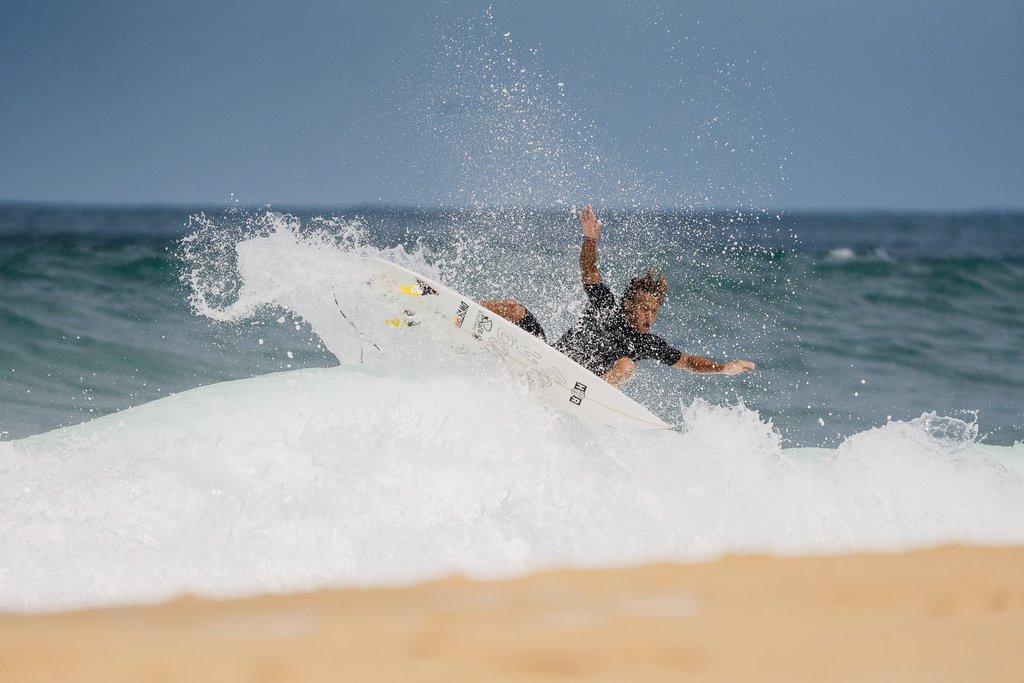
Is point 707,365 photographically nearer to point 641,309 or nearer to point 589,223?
point 641,309

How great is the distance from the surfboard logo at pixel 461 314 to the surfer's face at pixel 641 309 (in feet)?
3.03

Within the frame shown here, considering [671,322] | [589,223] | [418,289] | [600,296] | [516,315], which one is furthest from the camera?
[671,322]

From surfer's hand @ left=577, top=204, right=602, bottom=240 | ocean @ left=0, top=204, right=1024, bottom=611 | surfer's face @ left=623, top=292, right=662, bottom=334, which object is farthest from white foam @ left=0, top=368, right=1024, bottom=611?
surfer's hand @ left=577, top=204, right=602, bottom=240

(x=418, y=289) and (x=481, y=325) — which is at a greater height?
(x=418, y=289)

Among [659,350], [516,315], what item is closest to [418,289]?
[516,315]

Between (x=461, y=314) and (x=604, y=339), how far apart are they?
0.85 metres

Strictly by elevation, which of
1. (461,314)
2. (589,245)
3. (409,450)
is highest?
(589,245)

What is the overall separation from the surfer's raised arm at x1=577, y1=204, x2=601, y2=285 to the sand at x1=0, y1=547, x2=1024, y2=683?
1782 mm

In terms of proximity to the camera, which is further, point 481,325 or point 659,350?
point 481,325

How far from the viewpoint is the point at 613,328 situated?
5066 millimetres

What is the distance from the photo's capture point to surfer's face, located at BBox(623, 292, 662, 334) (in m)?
4.93

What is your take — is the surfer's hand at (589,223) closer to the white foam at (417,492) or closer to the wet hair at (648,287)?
the wet hair at (648,287)

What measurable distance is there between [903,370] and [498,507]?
6.48 metres

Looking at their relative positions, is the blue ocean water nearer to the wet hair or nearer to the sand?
the wet hair
